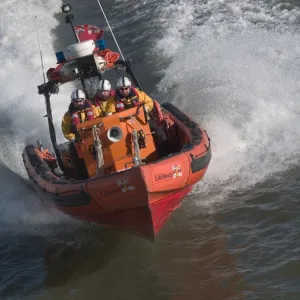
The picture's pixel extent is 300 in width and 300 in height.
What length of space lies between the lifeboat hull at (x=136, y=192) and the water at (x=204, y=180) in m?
0.49

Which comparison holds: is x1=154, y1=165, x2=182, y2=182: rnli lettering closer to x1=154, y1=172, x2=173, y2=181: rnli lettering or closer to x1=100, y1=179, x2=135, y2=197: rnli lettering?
x1=154, y1=172, x2=173, y2=181: rnli lettering

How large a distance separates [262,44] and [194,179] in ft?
17.3

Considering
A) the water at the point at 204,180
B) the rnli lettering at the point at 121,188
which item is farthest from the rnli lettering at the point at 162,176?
the water at the point at 204,180

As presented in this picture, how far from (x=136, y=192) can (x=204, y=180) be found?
2172 mm

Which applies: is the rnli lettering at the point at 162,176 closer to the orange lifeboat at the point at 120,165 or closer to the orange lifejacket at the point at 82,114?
the orange lifeboat at the point at 120,165

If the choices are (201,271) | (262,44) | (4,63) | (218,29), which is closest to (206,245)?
(201,271)

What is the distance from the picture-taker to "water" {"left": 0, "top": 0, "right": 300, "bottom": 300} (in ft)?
19.8

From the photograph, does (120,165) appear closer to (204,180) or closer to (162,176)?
(162,176)

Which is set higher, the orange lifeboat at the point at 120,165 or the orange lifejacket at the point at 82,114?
the orange lifejacket at the point at 82,114

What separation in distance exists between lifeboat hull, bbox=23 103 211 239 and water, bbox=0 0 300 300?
Answer: 49 cm

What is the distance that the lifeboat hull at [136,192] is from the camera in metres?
5.82

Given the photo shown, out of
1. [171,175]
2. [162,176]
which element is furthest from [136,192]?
[171,175]

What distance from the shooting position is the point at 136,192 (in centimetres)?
581

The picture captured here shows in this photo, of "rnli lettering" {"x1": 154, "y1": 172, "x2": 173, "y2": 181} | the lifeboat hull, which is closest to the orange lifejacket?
the lifeboat hull
